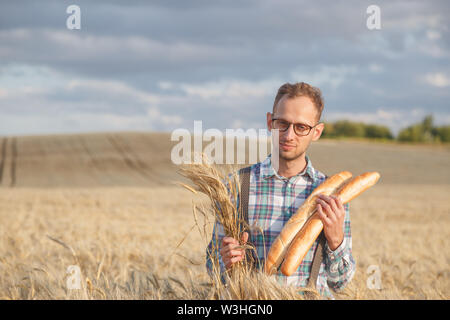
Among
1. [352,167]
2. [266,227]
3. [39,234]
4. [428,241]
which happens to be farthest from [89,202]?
[352,167]

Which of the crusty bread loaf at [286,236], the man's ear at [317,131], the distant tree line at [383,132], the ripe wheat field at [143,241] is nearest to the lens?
the crusty bread loaf at [286,236]

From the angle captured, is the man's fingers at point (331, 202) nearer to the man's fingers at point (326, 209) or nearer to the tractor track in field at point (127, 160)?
the man's fingers at point (326, 209)

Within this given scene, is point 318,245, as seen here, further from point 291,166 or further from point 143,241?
point 143,241

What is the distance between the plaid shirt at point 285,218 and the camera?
2.30 meters

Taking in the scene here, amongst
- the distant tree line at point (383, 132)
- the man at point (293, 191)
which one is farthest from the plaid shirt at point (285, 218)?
the distant tree line at point (383, 132)

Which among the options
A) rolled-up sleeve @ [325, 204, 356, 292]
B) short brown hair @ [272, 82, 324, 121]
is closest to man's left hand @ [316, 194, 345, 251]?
rolled-up sleeve @ [325, 204, 356, 292]

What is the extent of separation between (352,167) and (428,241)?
113ft

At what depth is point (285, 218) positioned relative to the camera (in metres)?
2.35

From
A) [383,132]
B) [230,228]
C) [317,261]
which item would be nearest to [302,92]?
[230,228]

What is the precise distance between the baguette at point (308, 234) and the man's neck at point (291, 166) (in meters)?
0.27

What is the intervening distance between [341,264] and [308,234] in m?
0.41

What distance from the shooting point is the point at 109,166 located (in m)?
43.5
